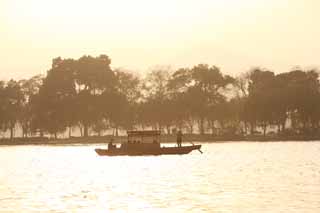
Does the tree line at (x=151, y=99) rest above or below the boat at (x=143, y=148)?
above

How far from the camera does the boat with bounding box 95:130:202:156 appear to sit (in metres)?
91.4

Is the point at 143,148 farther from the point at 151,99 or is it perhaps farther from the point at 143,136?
the point at 151,99

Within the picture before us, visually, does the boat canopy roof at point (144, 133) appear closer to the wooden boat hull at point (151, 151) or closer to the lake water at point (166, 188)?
the wooden boat hull at point (151, 151)

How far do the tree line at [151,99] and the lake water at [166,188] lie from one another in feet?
217

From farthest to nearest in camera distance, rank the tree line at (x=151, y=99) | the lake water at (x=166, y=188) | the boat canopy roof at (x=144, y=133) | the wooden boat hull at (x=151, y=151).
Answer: the tree line at (x=151, y=99)
the boat canopy roof at (x=144, y=133)
the wooden boat hull at (x=151, y=151)
the lake water at (x=166, y=188)

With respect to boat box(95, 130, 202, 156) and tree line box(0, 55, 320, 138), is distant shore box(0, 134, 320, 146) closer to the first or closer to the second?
tree line box(0, 55, 320, 138)

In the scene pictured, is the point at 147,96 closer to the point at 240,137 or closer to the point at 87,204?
the point at 240,137

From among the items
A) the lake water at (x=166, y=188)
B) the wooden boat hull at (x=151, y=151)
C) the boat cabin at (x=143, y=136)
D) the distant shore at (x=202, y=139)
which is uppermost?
the distant shore at (x=202, y=139)

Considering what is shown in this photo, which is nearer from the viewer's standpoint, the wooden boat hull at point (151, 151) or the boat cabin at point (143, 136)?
the wooden boat hull at point (151, 151)

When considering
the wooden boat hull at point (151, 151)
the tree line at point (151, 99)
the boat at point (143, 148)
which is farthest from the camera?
the tree line at point (151, 99)

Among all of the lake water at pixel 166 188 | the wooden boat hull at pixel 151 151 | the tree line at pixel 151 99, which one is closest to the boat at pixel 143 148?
the wooden boat hull at pixel 151 151

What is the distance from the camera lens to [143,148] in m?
93.1

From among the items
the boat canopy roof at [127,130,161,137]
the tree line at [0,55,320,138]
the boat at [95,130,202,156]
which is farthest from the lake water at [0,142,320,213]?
the tree line at [0,55,320,138]

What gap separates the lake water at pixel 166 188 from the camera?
35.5 m
